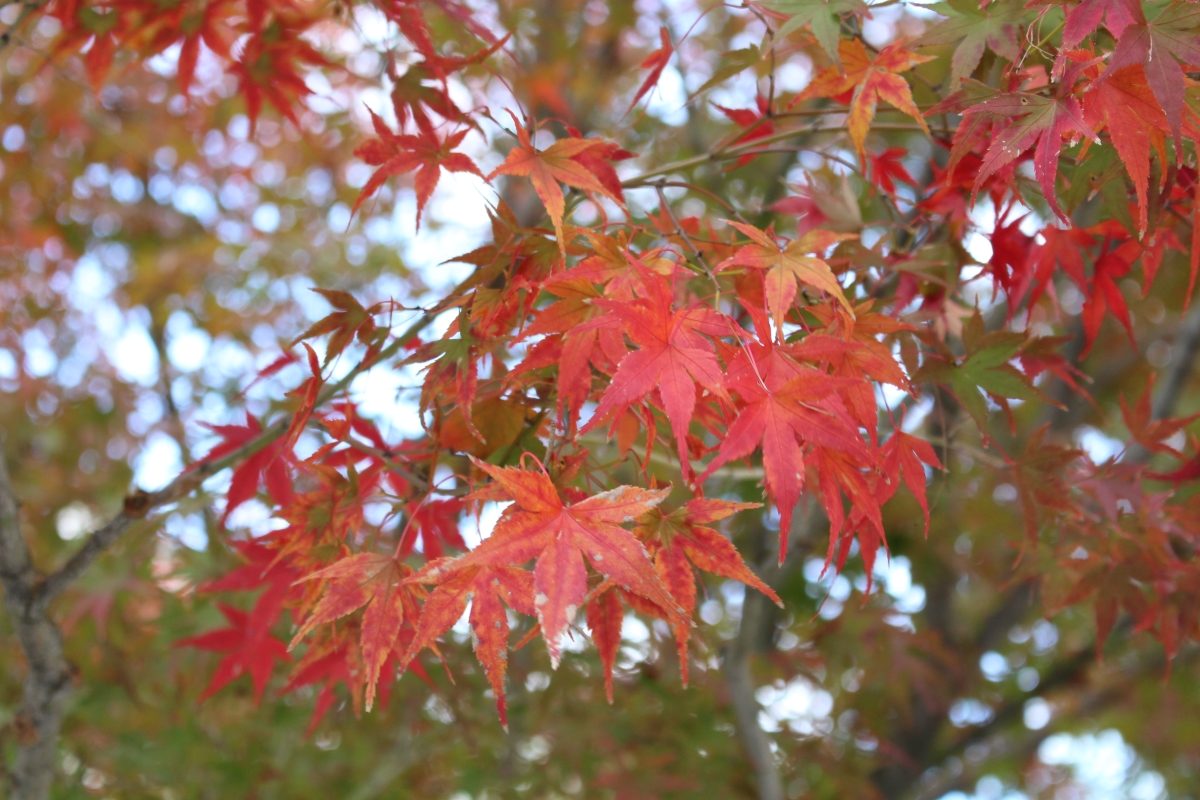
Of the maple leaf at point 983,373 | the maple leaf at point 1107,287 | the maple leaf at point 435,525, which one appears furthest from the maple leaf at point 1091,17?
the maple leaf at point 435,525

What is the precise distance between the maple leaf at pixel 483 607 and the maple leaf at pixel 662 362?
6.1 inches

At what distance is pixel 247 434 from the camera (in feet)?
4.48

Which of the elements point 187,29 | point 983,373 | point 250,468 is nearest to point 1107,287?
point 983,373

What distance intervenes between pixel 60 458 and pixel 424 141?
3.27 meters

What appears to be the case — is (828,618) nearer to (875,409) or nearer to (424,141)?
(875,409)

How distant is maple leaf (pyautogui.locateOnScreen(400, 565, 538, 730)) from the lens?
0.77 metres

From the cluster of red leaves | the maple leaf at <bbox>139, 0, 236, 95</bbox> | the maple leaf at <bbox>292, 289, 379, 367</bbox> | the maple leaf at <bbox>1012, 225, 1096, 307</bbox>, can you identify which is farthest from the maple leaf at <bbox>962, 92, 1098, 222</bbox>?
the maple leaf at <bbox>139, 0, 236, 95</bbox>

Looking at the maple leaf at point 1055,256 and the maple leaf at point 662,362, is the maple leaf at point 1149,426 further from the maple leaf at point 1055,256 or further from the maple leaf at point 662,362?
the maple leaf at point 662,362

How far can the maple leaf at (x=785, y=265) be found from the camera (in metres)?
0.85

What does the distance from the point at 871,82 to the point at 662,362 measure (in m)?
0.47

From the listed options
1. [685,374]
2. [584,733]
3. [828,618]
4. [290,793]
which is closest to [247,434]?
[685,374]

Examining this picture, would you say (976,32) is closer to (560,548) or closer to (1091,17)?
(1091,17)

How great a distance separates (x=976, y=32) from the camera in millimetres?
960

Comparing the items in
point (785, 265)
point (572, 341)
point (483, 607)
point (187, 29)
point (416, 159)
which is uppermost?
point (187, 29)
